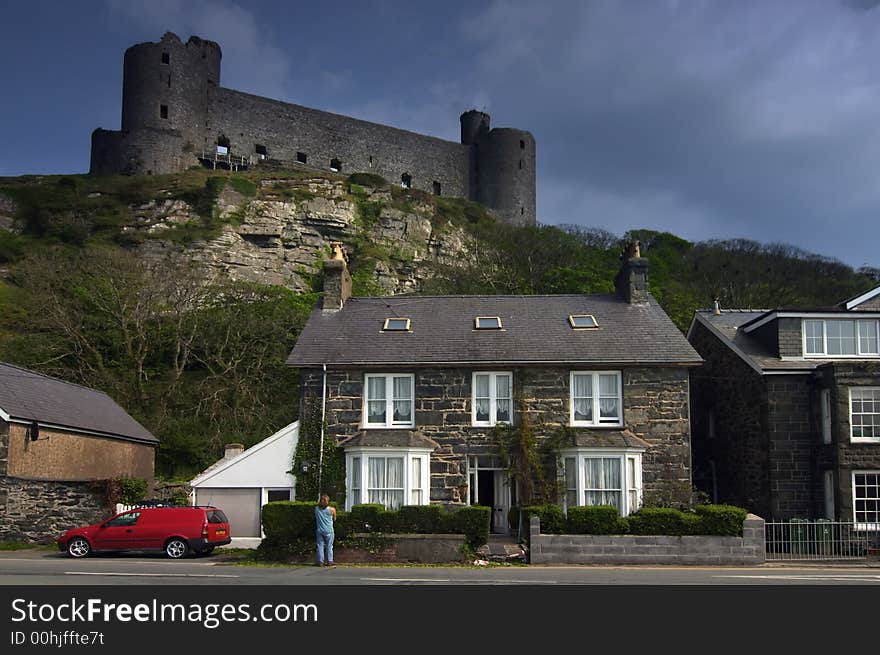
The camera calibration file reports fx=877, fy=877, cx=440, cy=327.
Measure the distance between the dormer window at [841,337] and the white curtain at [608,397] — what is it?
679cm

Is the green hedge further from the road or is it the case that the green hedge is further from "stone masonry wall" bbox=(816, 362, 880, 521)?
"stone masonry wall" bbox=(816, 362, 880, 521)

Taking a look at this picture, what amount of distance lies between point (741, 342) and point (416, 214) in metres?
43.3

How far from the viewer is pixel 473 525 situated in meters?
19.8

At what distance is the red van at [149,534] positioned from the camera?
2155cm

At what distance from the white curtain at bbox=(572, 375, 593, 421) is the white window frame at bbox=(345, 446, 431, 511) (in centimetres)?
436

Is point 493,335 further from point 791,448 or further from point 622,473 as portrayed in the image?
point 791,448

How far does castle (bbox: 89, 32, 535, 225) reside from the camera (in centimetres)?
6775

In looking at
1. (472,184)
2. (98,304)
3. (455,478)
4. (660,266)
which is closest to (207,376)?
(98,304)

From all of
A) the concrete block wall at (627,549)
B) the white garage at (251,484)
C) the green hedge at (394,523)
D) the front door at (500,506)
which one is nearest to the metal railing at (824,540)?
the concrete block wall at (627,549)

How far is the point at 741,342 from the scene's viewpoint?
28.7 metres

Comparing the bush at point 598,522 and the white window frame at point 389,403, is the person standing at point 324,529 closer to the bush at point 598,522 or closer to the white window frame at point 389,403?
the bush at point 598,522

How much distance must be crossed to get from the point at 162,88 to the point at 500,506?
54295 mm

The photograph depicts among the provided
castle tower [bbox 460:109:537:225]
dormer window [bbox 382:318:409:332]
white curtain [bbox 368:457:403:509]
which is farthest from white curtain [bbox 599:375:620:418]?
castle tower [bbox 460:109:537:225]

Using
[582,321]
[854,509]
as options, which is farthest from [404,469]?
[854,509]
